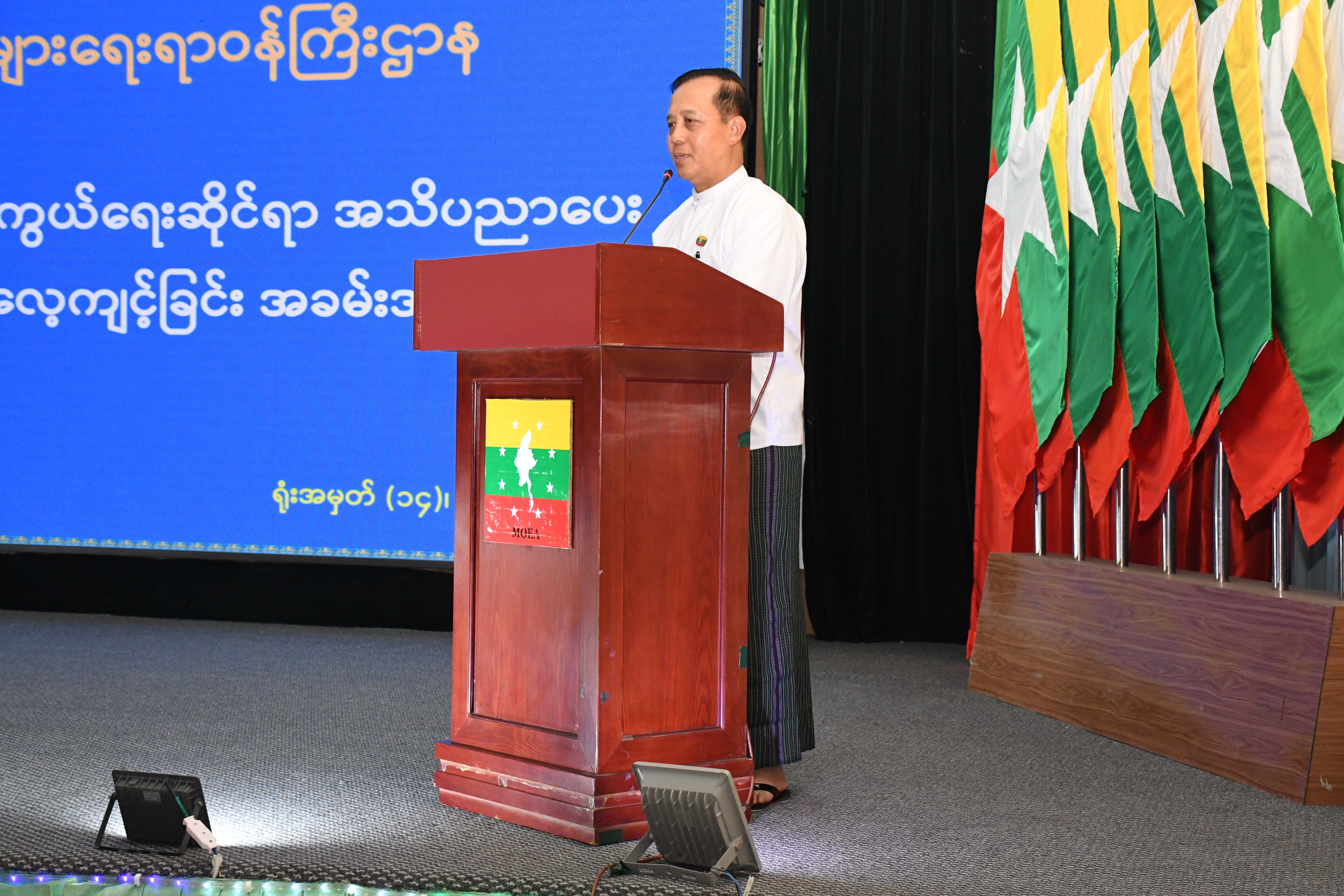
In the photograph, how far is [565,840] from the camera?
6.98ft

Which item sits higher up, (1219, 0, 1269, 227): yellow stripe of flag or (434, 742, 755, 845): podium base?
(1219, 0, 1269, 227): yellow stripe of flag

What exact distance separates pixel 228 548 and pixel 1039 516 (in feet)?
9.22

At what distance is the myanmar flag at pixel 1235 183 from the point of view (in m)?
2.72

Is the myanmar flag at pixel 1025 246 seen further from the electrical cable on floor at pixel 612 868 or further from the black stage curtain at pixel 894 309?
the electrical cable on floor at pixel 612 868

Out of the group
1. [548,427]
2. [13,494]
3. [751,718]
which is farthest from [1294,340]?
[13,494]

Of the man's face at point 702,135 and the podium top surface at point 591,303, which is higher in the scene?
the man's face at point 702,135

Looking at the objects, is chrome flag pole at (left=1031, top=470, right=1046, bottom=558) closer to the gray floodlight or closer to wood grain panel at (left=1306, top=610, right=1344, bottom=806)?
wood grain panel at (left=1306, top=610, right=1344, bottom=806)

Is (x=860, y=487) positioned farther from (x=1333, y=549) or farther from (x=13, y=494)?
(x=13, y=494)

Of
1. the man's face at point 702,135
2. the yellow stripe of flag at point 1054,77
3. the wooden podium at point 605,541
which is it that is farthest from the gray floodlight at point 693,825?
the yellow stripe of flag at point 1054,77

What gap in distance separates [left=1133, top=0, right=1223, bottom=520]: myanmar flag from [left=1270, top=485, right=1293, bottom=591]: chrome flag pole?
0.71 ft

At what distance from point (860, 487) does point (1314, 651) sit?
195 cm

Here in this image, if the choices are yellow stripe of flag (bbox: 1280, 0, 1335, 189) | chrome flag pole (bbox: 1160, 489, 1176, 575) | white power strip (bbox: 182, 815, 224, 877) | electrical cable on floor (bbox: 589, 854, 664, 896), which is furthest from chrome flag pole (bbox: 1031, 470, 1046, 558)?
white power strip (bbox: 182, 815, 224, 877)

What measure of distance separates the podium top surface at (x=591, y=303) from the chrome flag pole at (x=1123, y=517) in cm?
144

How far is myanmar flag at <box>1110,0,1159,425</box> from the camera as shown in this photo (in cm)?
306
